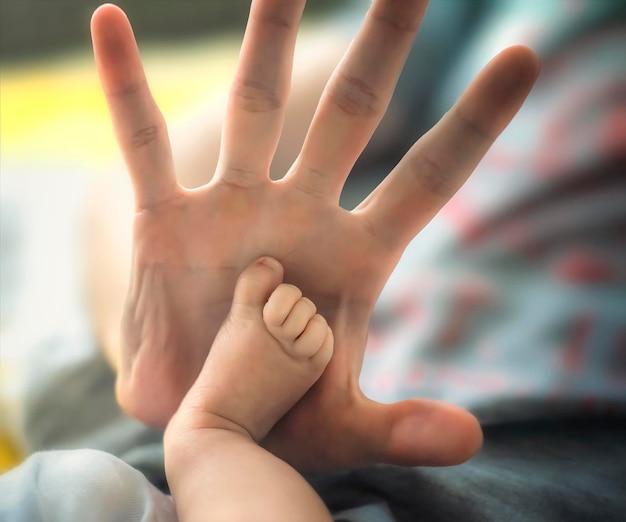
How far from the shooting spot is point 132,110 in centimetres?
40

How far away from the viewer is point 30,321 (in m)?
0.56

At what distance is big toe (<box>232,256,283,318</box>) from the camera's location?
1.36 ft

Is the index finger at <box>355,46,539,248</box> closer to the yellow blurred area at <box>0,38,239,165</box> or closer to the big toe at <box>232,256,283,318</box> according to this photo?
the big toe at <box>232,256,283,318</box>

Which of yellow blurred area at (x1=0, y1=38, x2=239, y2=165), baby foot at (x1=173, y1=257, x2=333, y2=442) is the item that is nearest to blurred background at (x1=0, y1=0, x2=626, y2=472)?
yellow blurred area at (x1=0, y1=38, x2=239, y2=165)

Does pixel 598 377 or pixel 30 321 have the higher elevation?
pixel 598 377

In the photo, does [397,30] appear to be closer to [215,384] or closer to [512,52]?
[512,52]

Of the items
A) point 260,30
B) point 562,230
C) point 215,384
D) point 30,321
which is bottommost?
point 30,321

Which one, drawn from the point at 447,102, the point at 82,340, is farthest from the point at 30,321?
the point at 447,102

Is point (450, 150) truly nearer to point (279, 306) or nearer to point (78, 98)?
point (279, 306)

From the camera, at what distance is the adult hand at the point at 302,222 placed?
0.39m

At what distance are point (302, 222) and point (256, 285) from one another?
5 cm

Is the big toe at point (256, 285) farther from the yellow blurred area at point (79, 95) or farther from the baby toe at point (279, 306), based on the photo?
the yellow blurred area at point (79, 95)

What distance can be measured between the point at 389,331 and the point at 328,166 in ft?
0.56

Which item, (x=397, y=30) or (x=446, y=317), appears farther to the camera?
(x=446, y=317)
